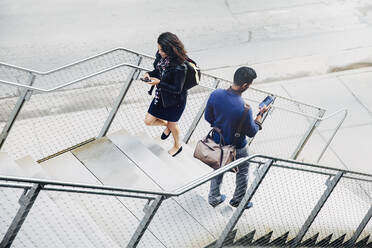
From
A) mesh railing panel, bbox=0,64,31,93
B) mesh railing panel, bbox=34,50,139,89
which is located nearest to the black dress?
mesh railing panel, bbox=34,50,139,89

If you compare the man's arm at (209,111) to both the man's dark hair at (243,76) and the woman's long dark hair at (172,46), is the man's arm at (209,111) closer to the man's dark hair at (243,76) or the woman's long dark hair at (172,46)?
the man's dark hair at (243,76)

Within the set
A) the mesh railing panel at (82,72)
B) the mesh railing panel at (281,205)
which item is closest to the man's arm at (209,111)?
the mesh railing panel at (281,205)

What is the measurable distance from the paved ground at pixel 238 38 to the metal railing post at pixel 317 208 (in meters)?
3.52

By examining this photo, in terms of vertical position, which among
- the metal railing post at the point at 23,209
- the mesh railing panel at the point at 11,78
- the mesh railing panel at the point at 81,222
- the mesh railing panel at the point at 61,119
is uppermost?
→ the mesh railing panel at the point at 11,78

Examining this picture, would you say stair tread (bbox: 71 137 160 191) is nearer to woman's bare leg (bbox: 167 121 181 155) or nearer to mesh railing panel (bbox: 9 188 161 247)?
mesh railing panel (bbox: 9 188 161 247)

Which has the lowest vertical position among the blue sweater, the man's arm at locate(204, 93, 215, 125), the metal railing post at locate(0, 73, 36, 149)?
the blue sweater

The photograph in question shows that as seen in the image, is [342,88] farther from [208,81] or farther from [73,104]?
[73,104]

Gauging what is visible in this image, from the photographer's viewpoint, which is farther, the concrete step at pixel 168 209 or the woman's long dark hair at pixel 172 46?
the woman's long dark hair at pixel 172 46

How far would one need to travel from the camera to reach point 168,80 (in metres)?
5.83

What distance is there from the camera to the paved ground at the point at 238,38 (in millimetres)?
10102

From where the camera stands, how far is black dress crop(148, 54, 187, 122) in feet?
18.9

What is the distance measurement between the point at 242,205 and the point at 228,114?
0.93m

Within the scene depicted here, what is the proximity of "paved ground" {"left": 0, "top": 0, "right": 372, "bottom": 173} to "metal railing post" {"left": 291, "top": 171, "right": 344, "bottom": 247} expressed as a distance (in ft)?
11.6

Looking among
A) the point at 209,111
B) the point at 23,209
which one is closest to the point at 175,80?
the point at 209,111
